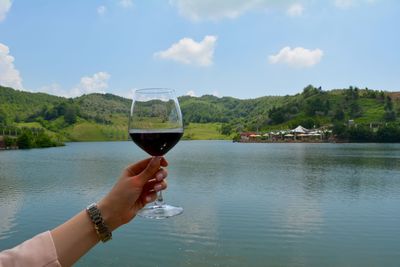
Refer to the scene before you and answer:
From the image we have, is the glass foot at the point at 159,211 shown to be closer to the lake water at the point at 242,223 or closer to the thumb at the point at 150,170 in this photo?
the thumb at the point at 150,170

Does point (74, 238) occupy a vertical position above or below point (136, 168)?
below

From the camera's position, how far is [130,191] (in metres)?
1.47

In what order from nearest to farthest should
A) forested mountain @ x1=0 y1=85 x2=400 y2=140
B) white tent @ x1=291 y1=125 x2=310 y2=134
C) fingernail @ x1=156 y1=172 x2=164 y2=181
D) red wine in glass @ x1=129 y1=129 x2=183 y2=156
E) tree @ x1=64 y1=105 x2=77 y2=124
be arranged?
1. fingernail @ x1=156 y1=172 x2=164 y2=181
2. red wine in glass @ x1=129 y1=129 x2=183 y2=156
3. white tent @ x1=291 y1=125 x2=310 y2=134
4. forested mountain @ x1=0 y1=85 x2=400 y2=140
5. tree @ x1=64 y1=105 x2=77 y2=124

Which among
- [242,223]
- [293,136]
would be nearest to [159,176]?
[242,223]

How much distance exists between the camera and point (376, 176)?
3381 centimetres

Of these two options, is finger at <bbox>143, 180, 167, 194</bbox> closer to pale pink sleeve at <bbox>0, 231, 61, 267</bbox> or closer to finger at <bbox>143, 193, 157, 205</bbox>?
finger at <bbox>143, 193, 157, 205</bbox>

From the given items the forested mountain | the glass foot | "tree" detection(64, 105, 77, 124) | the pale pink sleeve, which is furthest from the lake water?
"tree" detection(64, 105, 77, 124)

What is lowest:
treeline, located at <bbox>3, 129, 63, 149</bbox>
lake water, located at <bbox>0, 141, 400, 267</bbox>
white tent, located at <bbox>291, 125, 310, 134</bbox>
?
lake water, located at <bbox>0, 141, 400, 267</bbox>

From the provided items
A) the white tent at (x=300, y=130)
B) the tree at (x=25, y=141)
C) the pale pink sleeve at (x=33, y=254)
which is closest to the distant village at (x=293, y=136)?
the white tent at (x=300, y=130)

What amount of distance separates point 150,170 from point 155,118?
41 centimetres

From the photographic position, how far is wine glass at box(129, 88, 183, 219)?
6.13 feet

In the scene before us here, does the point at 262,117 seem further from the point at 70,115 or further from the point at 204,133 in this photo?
the point at 70,115

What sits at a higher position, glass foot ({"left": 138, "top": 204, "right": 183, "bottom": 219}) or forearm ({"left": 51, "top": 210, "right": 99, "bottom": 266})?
forearm ({"left": 51, "top": 210, "right": 99, "bottom": 266})

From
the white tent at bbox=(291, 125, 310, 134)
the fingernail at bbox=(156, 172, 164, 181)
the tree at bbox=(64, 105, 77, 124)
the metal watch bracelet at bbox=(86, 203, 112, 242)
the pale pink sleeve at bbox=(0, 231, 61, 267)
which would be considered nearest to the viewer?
the pale pink sleeve at bbox=(0, 231, 61, 267)
